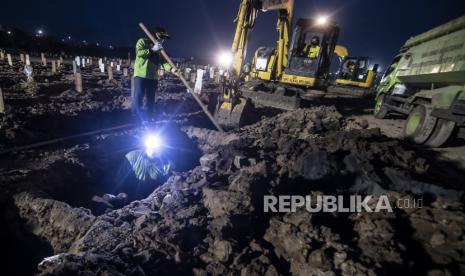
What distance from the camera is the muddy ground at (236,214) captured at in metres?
2.14

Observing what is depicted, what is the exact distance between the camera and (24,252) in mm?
2912

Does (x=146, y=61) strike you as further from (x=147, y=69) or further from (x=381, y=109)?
(x=381, y=109)

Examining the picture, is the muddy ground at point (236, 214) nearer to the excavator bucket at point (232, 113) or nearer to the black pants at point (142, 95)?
the black pants at point (142, 95)

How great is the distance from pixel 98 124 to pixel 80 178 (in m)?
2.87

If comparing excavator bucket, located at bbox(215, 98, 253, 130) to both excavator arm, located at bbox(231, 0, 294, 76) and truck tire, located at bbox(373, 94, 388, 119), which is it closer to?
excavator arm, located at bbox(231, 0, 294, 76)

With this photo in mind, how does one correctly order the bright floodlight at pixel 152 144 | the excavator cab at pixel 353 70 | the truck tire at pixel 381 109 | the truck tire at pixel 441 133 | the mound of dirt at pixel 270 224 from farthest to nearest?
the excavator cab at pixel 353 70 < the truck tire at pixel 381 109 < the bright floodlight at pixel 152 144 < the truck tire at pixel 441 133 < the mound of dirt at pixel 270 224

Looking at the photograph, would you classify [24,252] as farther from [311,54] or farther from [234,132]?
[311,54]

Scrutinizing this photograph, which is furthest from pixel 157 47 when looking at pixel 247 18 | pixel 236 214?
pixel 236 214

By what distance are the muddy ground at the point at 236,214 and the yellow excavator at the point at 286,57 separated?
4061mm

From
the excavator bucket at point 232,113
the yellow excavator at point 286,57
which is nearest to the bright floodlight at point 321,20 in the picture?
the yellow excavator at point 286,57

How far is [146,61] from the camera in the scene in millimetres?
5527

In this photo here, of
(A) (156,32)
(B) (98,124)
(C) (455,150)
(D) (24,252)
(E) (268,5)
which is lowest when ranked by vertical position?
(D) (24,252)

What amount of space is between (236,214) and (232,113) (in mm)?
4265

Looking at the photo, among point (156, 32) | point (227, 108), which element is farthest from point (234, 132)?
point (156, 32)
